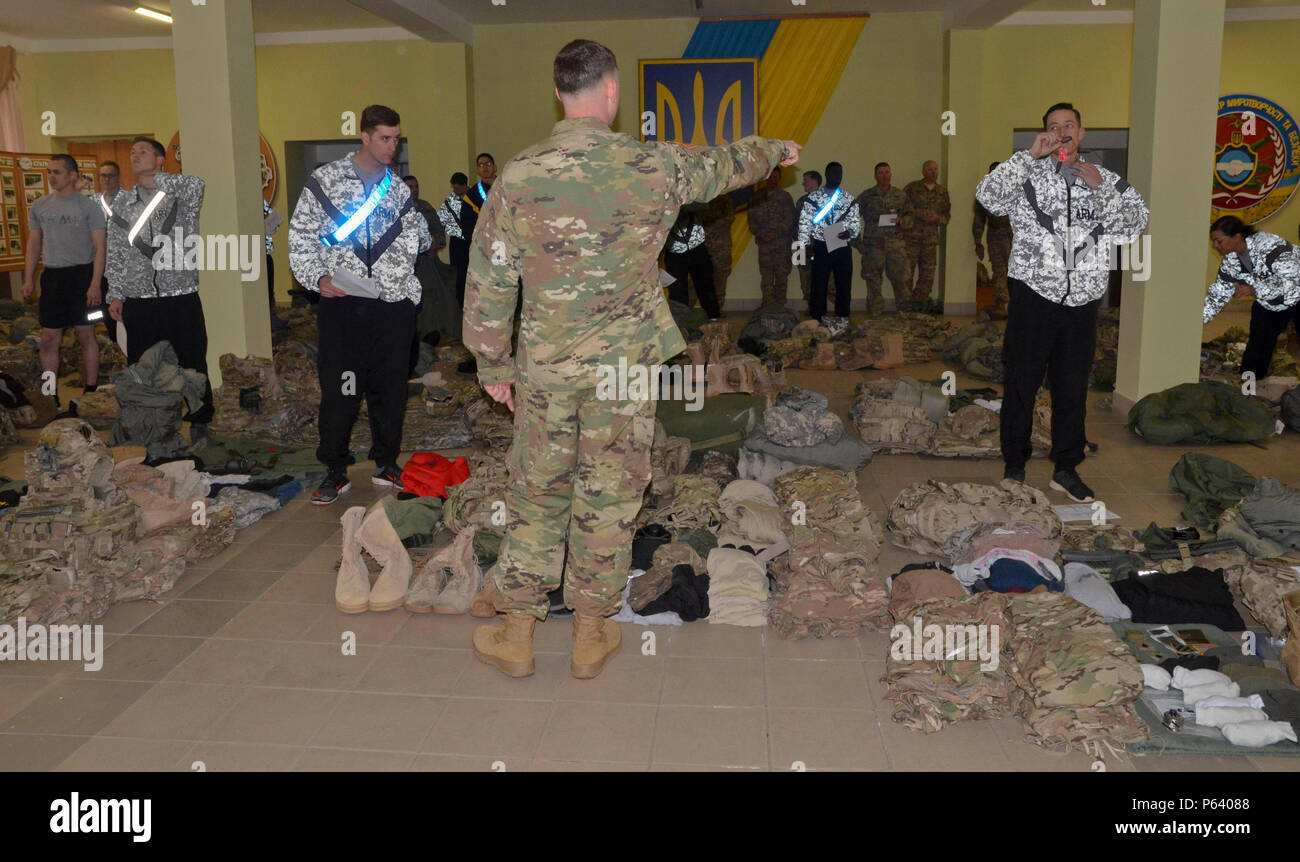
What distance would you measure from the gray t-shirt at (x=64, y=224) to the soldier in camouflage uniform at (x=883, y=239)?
887 centimetres

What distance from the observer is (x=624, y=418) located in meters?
3.57

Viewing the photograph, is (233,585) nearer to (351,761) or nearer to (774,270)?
(351,761)

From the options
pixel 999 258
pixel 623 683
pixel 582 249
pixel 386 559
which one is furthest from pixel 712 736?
pixel 999 258

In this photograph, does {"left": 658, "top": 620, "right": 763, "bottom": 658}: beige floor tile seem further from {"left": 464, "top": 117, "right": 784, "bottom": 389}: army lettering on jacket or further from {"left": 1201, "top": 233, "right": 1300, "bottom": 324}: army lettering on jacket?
{"left": 1201, "top": 233, "right": 1300, "bottom": 324}: army lettering on jacket

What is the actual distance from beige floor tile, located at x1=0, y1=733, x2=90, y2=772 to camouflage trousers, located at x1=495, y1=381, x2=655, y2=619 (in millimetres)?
1405

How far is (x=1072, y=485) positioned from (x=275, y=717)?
13.7 ft

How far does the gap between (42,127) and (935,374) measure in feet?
43.3

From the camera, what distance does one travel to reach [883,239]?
13805 millimetres

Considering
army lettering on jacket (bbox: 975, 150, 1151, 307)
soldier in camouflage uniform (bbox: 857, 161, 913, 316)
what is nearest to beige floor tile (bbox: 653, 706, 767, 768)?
army lettering on jacket (bbox: 975, 150, 1151, 307)

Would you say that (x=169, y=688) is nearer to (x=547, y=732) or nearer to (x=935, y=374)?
(x=547, y=732)

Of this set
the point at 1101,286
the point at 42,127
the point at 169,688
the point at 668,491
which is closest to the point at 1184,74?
the point at 1101,286

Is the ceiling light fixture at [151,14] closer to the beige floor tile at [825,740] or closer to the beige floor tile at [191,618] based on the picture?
the beige floor tile at [191,618]

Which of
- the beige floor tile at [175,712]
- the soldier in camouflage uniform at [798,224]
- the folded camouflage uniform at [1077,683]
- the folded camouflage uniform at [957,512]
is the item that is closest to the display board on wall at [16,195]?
the soldier in camouflage uniform at [798,224]

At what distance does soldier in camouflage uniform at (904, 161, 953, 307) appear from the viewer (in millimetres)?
13441
